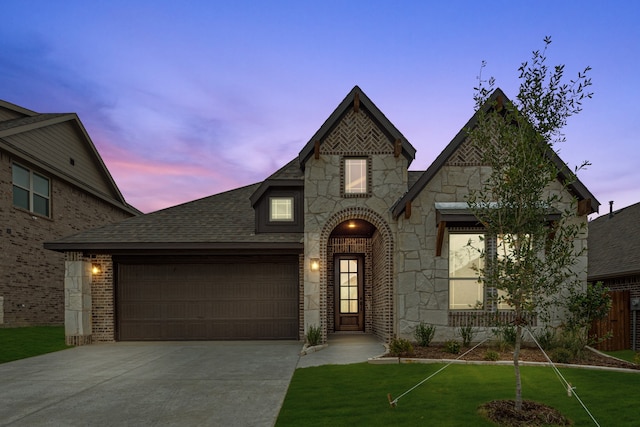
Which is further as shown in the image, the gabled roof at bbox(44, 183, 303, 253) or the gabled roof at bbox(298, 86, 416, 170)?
the gabled roof at bbox(44, 183, 303, 253)

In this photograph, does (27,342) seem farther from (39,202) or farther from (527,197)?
(527,197)

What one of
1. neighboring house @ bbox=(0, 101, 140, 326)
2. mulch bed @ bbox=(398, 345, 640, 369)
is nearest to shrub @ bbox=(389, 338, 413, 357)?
mulch bed @ bbox=(398, 345, 640, 369)

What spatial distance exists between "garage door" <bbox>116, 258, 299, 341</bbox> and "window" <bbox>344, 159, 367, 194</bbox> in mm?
3419

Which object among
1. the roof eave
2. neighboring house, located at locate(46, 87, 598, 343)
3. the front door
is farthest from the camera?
the front door

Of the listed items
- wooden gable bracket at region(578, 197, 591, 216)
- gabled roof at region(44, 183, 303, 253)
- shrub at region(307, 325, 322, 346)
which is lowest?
shrub at region(307, 325, 322, 346)

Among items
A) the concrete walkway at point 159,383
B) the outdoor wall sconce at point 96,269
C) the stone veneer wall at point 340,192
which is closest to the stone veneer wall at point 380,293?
the stone veneer wall at point 340,192

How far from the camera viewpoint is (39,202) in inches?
743

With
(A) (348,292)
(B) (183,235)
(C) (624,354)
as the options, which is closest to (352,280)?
(A) (348,292)

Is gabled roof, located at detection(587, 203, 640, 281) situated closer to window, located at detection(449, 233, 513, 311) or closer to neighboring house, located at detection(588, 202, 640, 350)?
neighboring house, located at detection(588, 202, 640, 350)

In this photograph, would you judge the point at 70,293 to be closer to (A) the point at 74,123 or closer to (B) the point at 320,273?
(B) the point at 320,273

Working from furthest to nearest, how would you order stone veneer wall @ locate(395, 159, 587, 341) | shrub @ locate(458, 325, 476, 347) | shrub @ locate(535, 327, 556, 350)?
1. stone veneer wall @ locate(395, 159, 587, 341)
2. shrub @ locate(458, 325, 476, 347)
3. shrub @ locate(535, 327, 556, 350)

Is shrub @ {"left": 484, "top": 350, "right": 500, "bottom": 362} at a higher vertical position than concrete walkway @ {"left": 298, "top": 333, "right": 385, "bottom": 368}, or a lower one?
higher

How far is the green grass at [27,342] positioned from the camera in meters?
12.0

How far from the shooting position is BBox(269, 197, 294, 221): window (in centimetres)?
1470
